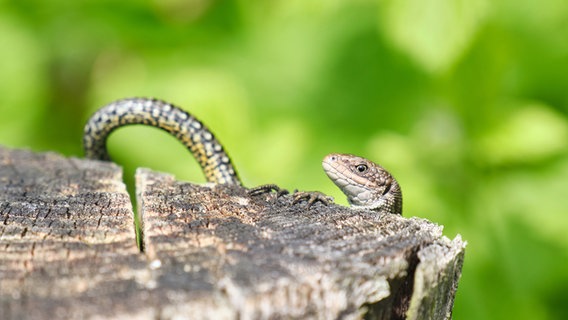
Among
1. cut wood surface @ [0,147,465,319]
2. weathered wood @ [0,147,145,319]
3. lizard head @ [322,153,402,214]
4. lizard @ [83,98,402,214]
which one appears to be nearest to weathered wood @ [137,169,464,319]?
cut wood surface @ [0,147,465,319]

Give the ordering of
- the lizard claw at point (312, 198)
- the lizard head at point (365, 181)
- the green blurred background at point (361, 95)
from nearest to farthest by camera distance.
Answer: the lizard claw at point (312, 198)
the lizard head at point (365, 181)
the green blurred background at point (361, 95)

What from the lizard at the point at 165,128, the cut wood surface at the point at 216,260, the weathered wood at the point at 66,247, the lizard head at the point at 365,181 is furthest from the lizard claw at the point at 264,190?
the lizard at the point at 165,128

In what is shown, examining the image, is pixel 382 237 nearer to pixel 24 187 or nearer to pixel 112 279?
pixel 112 279

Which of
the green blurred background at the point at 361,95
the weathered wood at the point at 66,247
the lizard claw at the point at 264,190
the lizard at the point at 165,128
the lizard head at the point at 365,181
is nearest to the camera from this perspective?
the weathered wood at the point at 66,247

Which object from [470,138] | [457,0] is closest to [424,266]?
[457,0]

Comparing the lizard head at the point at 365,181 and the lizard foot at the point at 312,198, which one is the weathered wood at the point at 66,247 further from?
the lizard head at the point at 365,181

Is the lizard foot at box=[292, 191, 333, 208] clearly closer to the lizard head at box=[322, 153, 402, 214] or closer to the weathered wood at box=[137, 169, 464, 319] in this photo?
the weathered wood at box=[137, 169, 464, 319]

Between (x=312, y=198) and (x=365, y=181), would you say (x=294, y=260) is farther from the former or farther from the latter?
(x=365, y=181)

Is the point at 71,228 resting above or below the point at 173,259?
above

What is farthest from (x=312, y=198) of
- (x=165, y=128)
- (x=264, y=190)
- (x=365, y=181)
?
(x=165, y=128)
